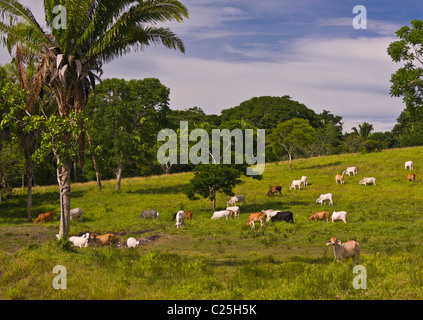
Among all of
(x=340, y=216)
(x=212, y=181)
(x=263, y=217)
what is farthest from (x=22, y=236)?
(x=340, y=216)

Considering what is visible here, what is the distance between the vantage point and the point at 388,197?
38.0m

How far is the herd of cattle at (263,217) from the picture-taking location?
15.1 meters

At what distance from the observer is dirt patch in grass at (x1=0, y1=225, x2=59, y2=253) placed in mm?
20031

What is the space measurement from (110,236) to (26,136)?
50.4 feet

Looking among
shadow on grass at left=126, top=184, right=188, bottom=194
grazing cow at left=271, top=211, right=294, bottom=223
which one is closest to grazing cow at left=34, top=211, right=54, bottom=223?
shadow on grass at left=126, top=184, right=188, bottom=194

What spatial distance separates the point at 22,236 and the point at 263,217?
14639 millimetres

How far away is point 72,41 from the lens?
16609 mm

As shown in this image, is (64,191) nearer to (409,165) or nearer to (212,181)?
(212,181)

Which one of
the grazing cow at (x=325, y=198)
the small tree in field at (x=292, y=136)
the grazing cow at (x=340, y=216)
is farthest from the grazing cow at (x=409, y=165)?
the grazing cow at (x=340, y=216)

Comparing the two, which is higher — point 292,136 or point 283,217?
point 292,136

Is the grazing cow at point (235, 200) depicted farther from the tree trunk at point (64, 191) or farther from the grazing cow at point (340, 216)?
the tree trunk at point (64, 191)

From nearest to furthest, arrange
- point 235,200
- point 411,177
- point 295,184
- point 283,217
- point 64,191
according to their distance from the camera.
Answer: point 64,191, point 283,217, point 235,200, point 411,177, point 295,184
